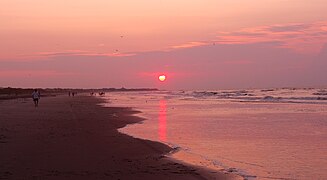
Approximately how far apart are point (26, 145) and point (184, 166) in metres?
5.57

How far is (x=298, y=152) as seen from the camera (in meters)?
12.8

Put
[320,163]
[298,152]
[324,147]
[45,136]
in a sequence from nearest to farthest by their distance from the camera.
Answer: [320,163]
[298,152]
[324,147]
[45,136]

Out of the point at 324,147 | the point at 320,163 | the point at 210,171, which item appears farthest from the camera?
the point at 324,147

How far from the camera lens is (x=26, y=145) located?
13570 mm

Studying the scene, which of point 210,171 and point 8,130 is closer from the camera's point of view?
point 210,171

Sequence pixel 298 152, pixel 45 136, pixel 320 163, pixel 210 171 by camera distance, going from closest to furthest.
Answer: pixel 210 171 → pixel 320 163 → pixel 298 152 → pixel 45 136

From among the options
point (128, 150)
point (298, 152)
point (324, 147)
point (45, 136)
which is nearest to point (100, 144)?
point (128, 150)

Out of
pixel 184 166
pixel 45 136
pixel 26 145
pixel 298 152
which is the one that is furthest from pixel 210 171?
pixel 45 136

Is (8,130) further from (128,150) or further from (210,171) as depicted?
(210,171)

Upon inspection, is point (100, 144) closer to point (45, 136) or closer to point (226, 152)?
point (45, 136)

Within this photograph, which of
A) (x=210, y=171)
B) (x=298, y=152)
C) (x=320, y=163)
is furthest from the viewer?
(x=298, y=152)

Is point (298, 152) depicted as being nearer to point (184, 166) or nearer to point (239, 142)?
point (239, 142)

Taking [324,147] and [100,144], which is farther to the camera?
[100,144]

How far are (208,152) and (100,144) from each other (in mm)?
3810
